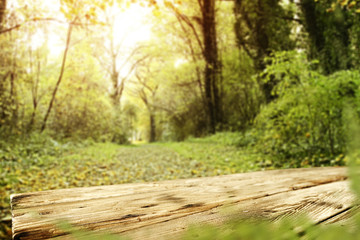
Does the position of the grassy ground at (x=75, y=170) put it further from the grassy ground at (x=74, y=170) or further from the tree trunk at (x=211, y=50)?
the tree trunk at (x=211, y=50)

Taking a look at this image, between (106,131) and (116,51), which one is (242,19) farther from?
(116,51)

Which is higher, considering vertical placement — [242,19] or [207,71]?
[242,19]

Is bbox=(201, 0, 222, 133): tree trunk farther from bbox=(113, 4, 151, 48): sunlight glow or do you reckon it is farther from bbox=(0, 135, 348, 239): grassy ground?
bbox=(113, 4, 151, 48): sunlight glow

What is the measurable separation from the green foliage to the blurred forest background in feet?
0.09

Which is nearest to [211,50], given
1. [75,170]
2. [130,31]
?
[75,170]

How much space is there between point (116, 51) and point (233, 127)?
15.6 m

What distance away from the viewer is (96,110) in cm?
1349

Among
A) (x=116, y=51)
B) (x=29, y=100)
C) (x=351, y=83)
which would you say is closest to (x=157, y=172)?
(x=351, y=83)

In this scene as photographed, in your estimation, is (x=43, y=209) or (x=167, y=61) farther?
(x=167, y=61)

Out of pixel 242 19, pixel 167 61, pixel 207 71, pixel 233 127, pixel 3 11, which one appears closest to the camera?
pixel 3 11

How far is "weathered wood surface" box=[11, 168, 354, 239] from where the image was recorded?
0.81 metres

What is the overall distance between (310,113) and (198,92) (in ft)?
42.6

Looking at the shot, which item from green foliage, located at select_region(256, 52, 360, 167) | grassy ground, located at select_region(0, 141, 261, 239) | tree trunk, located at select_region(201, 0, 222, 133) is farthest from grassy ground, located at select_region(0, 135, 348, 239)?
tree trunk, located at select_region(201, 0, 222, 133)

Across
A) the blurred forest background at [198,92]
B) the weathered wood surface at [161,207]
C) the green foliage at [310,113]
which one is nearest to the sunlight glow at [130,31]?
the blurred forest background at [198,92]
